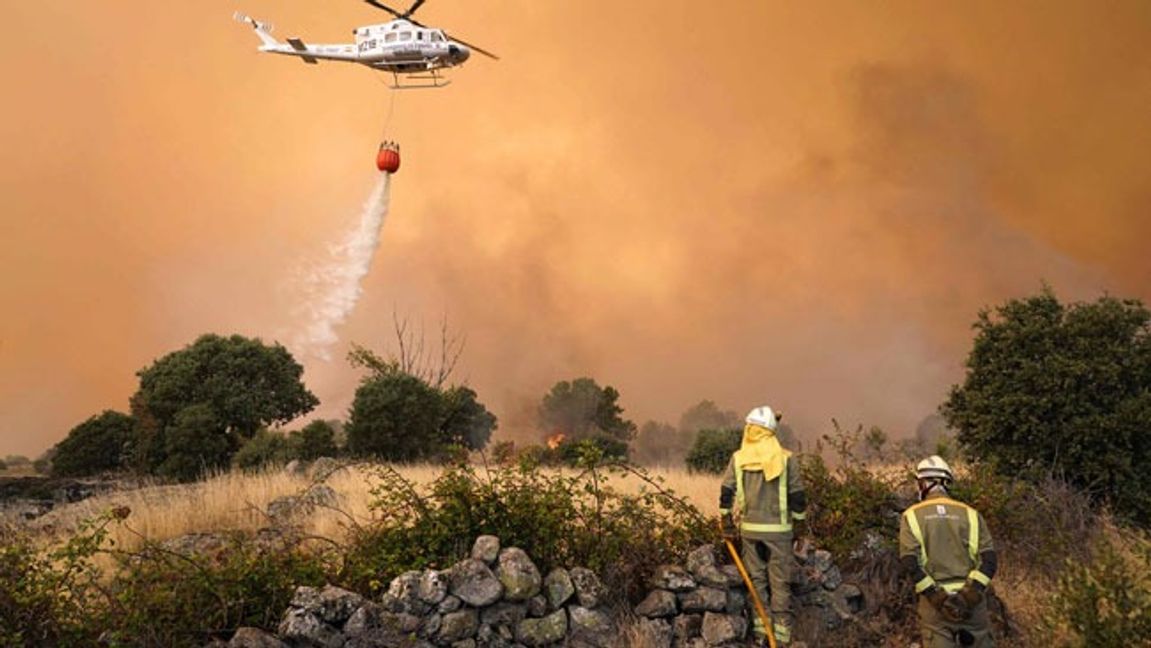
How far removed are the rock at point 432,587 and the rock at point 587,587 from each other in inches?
65.6

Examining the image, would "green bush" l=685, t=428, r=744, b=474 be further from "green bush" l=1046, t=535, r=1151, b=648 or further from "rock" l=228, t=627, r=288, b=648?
"rock" l=228, t=627, r=288, b=648

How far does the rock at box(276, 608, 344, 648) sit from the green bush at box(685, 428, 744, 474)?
2615 cm

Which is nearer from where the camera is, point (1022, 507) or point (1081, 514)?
point (1022, 507)

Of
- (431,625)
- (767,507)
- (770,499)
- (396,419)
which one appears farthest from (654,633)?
(396,419)

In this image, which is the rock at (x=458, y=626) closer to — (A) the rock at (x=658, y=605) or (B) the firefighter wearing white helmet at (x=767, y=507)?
(A) the rock at (x=658, y=605)

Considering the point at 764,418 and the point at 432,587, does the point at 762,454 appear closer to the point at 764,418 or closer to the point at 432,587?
the point at 764,418

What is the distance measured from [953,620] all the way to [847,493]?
384 centimetres

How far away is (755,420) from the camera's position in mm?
10578

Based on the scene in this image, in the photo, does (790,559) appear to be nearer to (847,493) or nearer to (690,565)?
(690,565)

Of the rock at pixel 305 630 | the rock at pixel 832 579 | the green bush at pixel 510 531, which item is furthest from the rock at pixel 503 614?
the rock at pixel 832 579

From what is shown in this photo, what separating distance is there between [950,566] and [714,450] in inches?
1045

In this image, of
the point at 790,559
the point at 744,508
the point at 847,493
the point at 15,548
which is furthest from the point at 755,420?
the point at 15,548

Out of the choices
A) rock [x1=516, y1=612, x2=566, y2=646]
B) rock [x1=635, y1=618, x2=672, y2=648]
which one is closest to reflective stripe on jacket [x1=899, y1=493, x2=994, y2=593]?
rock [x1=635, y1=618, x2=672, y2=648]

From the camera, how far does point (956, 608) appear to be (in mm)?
8562
